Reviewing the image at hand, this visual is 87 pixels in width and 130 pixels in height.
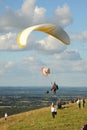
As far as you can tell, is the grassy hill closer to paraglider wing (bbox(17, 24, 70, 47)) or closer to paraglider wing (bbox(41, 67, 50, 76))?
paraglider wing (bbox(41, 67, 50, 76))

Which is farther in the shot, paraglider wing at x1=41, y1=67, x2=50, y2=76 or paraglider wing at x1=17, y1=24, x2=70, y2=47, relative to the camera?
paraglider wing at x1=41, y1=67, x2=50, y2=76

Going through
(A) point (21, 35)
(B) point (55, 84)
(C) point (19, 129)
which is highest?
(A) point (21, 35)

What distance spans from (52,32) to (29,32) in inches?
83.4

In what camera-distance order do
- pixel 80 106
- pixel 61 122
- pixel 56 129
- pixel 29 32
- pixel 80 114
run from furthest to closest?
pixel 80 106, pixel 80 114, pixel 61 122, pixel 56 129, pixel 29 32

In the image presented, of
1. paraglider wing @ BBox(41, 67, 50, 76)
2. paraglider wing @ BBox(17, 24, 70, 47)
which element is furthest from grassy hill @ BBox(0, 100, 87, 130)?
paraglider wing @ BBox(17, 24, 70, 47)

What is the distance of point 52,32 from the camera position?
2741cm

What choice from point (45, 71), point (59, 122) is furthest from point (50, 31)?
point (59, 122)

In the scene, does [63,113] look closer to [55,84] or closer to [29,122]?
[29,122]

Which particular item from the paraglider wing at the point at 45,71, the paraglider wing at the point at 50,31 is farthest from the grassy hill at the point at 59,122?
the paraglider wing at the point at 50,31

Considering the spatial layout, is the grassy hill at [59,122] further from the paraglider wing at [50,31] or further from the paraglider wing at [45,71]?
the paraglider wing at [50,31]

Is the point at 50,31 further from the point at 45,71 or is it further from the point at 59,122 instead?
the point at 59,122

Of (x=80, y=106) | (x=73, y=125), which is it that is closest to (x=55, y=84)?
(x=73, y=125)

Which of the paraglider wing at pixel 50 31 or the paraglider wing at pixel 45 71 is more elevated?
the paraglider wing at pixel 50 31

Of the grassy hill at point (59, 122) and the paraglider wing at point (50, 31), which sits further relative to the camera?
the grassy hill at point (59, 122)
